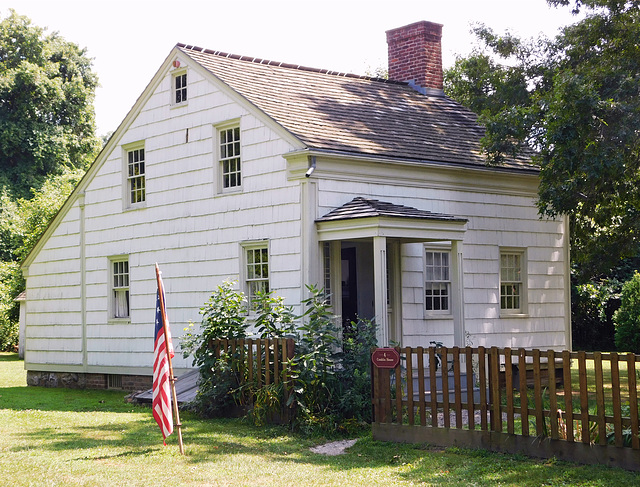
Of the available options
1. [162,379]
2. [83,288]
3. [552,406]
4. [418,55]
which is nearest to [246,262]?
[83,288]

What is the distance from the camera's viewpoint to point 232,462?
9.70 metres

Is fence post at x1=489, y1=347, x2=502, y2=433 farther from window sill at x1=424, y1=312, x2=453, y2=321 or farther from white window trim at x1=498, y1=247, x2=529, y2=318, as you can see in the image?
white window trim at x1=498, y1=247, x2=529, y2=318

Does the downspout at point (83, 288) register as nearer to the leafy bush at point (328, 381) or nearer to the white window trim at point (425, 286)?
the white window trim at point (425, 286)

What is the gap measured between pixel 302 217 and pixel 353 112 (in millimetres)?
3602

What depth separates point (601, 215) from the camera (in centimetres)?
1889

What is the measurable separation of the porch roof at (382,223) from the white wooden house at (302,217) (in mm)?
44

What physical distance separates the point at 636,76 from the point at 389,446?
8.50m

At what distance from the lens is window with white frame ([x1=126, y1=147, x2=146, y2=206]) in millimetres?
19436

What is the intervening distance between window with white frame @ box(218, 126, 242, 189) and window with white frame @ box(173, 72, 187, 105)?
1.64 meters

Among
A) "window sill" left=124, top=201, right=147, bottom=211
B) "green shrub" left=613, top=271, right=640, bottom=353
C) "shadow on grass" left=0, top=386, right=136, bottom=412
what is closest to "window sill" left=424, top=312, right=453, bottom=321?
"shadow on grass" left=0, top=386, right=136, bottom=412

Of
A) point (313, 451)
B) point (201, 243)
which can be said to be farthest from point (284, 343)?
point (201, 243)

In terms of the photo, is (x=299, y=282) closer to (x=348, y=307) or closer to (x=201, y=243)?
(x=348, y=307)

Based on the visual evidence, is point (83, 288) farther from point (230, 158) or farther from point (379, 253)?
point (379, 253)

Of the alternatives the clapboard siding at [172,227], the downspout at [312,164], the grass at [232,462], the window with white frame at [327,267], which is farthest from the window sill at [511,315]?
the grass at [232,462]
